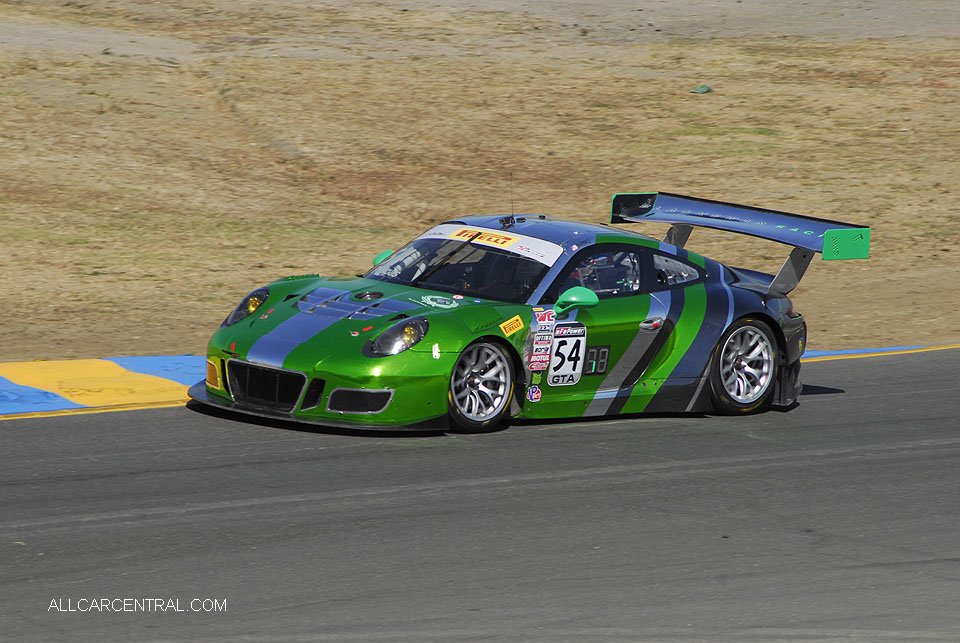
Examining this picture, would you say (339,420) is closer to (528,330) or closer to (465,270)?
(528,330)

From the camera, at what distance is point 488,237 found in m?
9.63

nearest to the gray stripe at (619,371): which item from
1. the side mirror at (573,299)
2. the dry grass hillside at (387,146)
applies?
the side mirror at (573,299)

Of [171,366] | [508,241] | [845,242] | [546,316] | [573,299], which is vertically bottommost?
[171,366]

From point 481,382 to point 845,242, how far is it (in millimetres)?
2991

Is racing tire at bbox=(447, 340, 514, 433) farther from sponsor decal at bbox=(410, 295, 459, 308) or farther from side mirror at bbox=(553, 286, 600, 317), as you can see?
side mirror at bbox=(553, 286, 600, 317)

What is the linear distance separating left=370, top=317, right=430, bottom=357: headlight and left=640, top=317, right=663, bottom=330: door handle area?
167 cm

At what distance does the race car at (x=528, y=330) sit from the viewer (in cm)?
838

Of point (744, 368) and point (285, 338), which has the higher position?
point (285, 338)

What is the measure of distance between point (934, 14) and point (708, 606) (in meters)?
31.5

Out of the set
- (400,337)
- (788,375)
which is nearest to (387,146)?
(788,375)

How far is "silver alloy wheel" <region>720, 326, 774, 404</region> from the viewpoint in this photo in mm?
9758

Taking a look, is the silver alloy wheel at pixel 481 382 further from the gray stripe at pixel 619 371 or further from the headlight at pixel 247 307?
the headlight at pixel 247 307

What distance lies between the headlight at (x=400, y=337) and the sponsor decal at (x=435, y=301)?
0.28 m

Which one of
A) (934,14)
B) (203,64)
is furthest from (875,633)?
(934,14)
